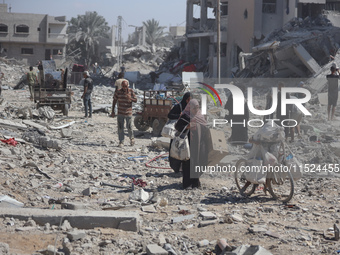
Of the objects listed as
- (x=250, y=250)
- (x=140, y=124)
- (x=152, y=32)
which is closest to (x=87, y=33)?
(x=152, y=32)

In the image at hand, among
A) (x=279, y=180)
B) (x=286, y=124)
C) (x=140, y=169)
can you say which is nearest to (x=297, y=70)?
(x=286, y=124)

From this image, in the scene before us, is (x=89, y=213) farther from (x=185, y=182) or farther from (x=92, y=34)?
(x=92, y=34)

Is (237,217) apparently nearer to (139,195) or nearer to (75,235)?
(139,195)

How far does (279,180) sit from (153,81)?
35835mm

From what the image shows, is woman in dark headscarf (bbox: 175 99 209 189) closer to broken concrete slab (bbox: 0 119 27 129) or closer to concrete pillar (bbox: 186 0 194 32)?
broken concrete slab (bbox: 0 119 27 129)

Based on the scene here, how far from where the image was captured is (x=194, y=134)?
316 inches

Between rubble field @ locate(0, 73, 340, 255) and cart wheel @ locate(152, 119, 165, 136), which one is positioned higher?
cart wheel @ locate(152, 119, 165, 136)

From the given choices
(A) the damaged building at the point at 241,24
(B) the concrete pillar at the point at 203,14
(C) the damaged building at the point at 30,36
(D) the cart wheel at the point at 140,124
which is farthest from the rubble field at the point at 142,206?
(C) the damaged building at the point at 30,36

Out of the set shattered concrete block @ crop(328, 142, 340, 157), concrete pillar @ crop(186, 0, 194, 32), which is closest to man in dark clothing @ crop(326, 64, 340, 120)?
shattered concrete block @ crop(328, 142, 340, 157)

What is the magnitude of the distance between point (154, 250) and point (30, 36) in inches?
2226

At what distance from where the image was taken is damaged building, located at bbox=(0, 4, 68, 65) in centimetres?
5806

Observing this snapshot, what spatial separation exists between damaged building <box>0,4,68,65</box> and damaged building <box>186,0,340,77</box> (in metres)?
19.6

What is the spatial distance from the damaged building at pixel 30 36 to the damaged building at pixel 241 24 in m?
19.6

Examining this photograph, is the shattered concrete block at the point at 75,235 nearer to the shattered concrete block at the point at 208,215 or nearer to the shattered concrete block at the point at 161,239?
the shattered concrete block at the point at 161,239
